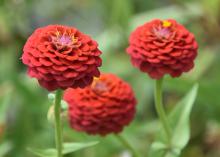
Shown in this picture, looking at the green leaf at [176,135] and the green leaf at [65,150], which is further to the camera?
the green leaf at [176,135]

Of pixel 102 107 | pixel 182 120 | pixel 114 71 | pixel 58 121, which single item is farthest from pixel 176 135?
pixel 114 71

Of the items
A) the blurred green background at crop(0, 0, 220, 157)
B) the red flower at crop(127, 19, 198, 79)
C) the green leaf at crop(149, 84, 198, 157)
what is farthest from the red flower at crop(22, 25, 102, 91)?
the blurred green background at crop(0, 0, 220, 157)

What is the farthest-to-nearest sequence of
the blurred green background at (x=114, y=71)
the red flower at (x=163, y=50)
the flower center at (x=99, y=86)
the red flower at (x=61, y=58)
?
the blurred green background at (x=114, y=71), the flower center at (x=99, y=86), the red flower at (x=163, y=50), the red flower at (x=61, y=58)

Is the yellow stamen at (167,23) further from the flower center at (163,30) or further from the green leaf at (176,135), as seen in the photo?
the green leaf at (176,135)

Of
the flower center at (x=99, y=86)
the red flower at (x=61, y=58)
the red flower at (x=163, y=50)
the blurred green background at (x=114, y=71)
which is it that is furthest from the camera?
the blurred green background at (x=114, y=71)

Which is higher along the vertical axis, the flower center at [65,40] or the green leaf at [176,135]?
the flower center at [65,40]

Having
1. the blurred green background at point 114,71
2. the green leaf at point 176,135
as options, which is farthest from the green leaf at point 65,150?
the blurred green background at point 114,71

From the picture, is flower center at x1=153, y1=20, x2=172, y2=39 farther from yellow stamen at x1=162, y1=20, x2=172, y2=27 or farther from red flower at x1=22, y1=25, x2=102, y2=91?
red flower at x1=22, y1=25, x2=102, y2=91

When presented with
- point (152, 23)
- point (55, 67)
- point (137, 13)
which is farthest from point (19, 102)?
point (55, 67)
